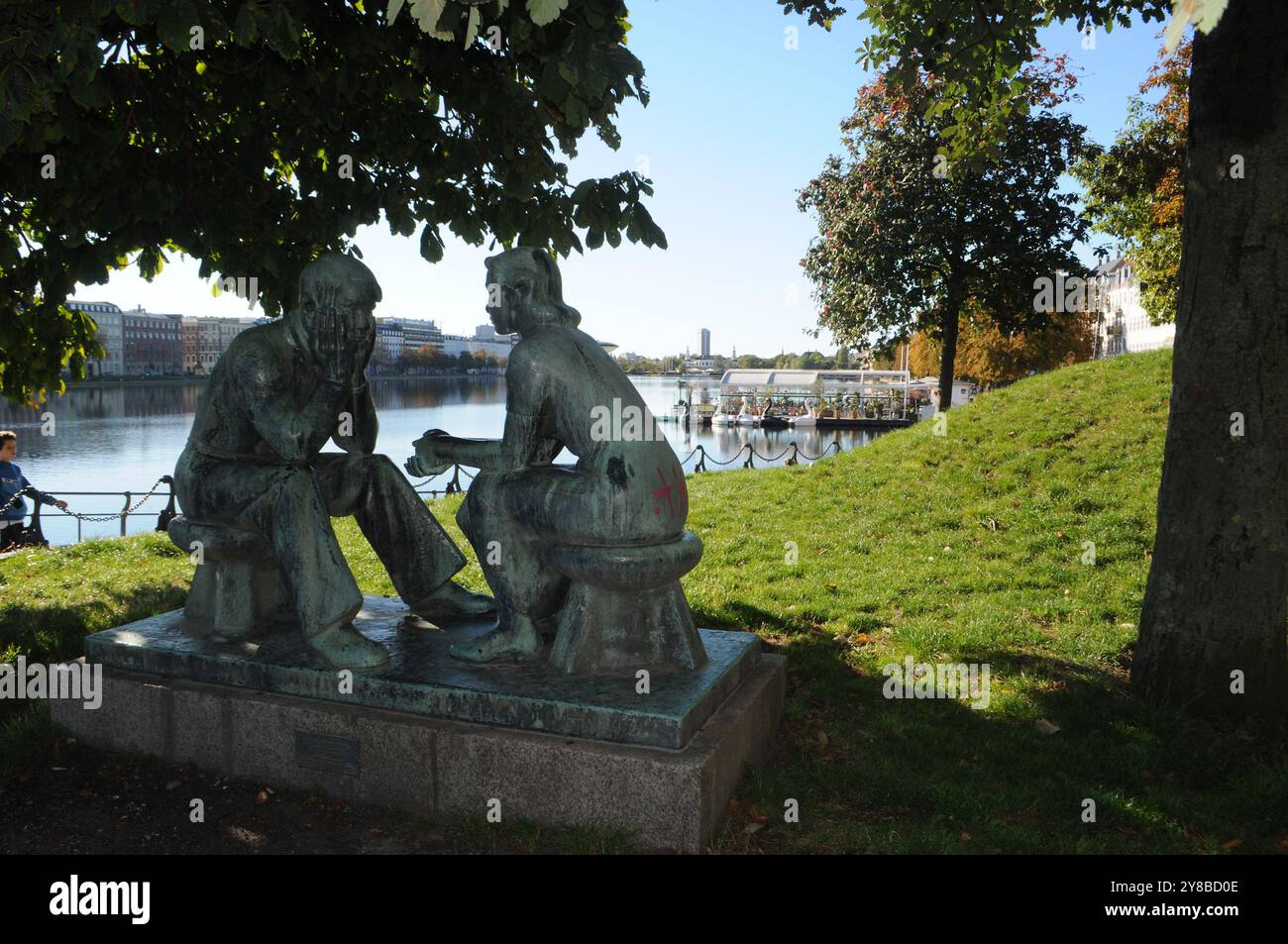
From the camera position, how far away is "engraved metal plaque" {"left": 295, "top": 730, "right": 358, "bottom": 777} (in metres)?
4.02

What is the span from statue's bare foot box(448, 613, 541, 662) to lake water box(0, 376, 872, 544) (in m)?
2.33

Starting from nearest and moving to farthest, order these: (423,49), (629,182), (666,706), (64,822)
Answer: (666,706) < (64,822) < (423,49) < (629,182)

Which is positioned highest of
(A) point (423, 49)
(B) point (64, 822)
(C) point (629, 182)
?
(A) point (423, 49)

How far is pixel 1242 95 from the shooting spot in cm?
482

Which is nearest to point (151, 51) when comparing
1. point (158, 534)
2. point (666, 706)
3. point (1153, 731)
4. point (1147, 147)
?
point (666, 706)

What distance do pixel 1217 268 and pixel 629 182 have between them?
11.2 feet

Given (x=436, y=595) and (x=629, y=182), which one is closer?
(x=436, y=595)

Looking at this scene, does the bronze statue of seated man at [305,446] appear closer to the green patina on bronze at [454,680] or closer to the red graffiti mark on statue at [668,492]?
the green patina on bronze at [454,680]

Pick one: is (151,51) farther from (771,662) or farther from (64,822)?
(771,662)

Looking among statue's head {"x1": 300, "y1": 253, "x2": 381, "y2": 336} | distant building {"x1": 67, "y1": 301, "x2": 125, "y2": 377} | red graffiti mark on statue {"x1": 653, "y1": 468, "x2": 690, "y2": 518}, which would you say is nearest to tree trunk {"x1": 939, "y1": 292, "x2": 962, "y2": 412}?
red graffiti mark on statue {"x1": 653, "y1": 468, "x2": 690, "y2": 518}

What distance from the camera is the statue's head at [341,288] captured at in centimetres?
430

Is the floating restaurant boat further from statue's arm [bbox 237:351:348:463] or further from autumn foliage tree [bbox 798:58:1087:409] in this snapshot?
statue's arm [bbox 237:351:348:463]

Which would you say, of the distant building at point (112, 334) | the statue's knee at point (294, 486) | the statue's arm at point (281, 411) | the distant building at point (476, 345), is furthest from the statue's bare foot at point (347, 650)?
the distant building at point (476, 345)

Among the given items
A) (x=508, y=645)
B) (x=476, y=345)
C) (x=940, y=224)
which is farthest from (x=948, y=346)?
(x=476, y=345)
